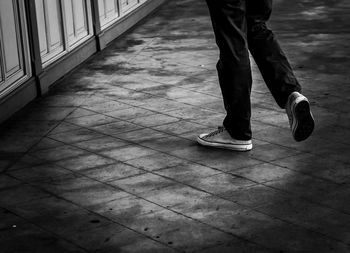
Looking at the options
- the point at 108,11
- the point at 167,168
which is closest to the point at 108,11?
the point at 108,11

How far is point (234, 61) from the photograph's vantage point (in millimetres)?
5219

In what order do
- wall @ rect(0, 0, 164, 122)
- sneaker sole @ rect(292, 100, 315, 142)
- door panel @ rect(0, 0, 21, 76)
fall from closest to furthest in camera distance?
sneaker sole @ rect(292, 100, 315, 142), door panel @ rect(0, 0, 21, 76), wall @ rect(0, 0, 164, 122)

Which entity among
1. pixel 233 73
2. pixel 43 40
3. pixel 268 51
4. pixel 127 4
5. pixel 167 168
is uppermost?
pixel 268 51

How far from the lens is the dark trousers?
5148mm

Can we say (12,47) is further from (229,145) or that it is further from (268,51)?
(268,51)

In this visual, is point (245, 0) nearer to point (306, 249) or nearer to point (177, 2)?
point (306, 249)

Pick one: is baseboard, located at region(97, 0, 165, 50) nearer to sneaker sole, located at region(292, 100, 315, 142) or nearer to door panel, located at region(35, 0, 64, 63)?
door panel, located at region(35, 0, 64, 63)

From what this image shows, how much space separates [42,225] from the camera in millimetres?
4324

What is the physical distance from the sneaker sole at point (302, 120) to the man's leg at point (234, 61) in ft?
1.23

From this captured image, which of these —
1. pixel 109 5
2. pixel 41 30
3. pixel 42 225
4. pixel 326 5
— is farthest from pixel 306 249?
pixel 326 5

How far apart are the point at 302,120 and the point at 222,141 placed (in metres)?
0.59

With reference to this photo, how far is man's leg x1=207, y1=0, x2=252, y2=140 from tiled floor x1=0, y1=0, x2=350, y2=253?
8.3 inches

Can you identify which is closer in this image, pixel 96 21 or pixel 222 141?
pixel 222 141

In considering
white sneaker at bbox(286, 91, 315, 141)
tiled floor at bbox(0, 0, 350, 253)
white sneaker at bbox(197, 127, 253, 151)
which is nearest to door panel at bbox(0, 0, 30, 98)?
tiled floor at bbox(0, 0, 350, 253)
